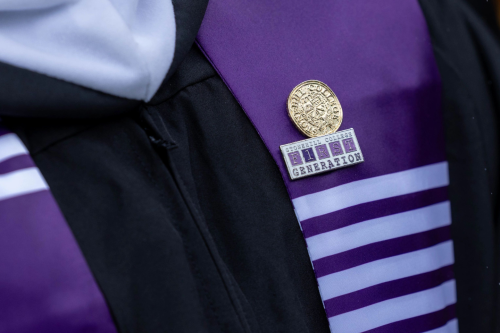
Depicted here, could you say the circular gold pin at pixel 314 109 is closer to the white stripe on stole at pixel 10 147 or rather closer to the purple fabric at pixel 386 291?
the purple fabric at pixel 386 291

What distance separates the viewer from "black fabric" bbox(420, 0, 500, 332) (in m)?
0.61

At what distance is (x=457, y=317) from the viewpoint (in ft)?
2.03

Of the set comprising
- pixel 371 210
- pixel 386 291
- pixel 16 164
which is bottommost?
pixel 386 291

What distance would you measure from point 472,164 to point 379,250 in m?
0.19

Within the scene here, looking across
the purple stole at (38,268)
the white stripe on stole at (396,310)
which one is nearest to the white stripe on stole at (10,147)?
the purple stole at (38,268)

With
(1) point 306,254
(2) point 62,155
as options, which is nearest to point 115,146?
(2) point 62,155

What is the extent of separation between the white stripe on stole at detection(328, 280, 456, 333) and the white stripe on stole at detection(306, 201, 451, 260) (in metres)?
0.08

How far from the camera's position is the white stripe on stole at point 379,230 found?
0.54m

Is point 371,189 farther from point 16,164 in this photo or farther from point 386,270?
point 16,164

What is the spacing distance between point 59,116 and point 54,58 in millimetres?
57

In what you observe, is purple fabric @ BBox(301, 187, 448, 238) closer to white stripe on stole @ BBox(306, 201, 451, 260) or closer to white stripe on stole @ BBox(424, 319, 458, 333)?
white stripe on stole @ BBox(306, 201, 451, 260)

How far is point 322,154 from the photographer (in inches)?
21.6

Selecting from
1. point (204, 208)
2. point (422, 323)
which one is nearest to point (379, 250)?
point (422, 323)

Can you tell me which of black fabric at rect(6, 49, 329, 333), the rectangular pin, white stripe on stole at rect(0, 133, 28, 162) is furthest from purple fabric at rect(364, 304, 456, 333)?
white stripe on stole at rect(0, 133, 28, 162)
